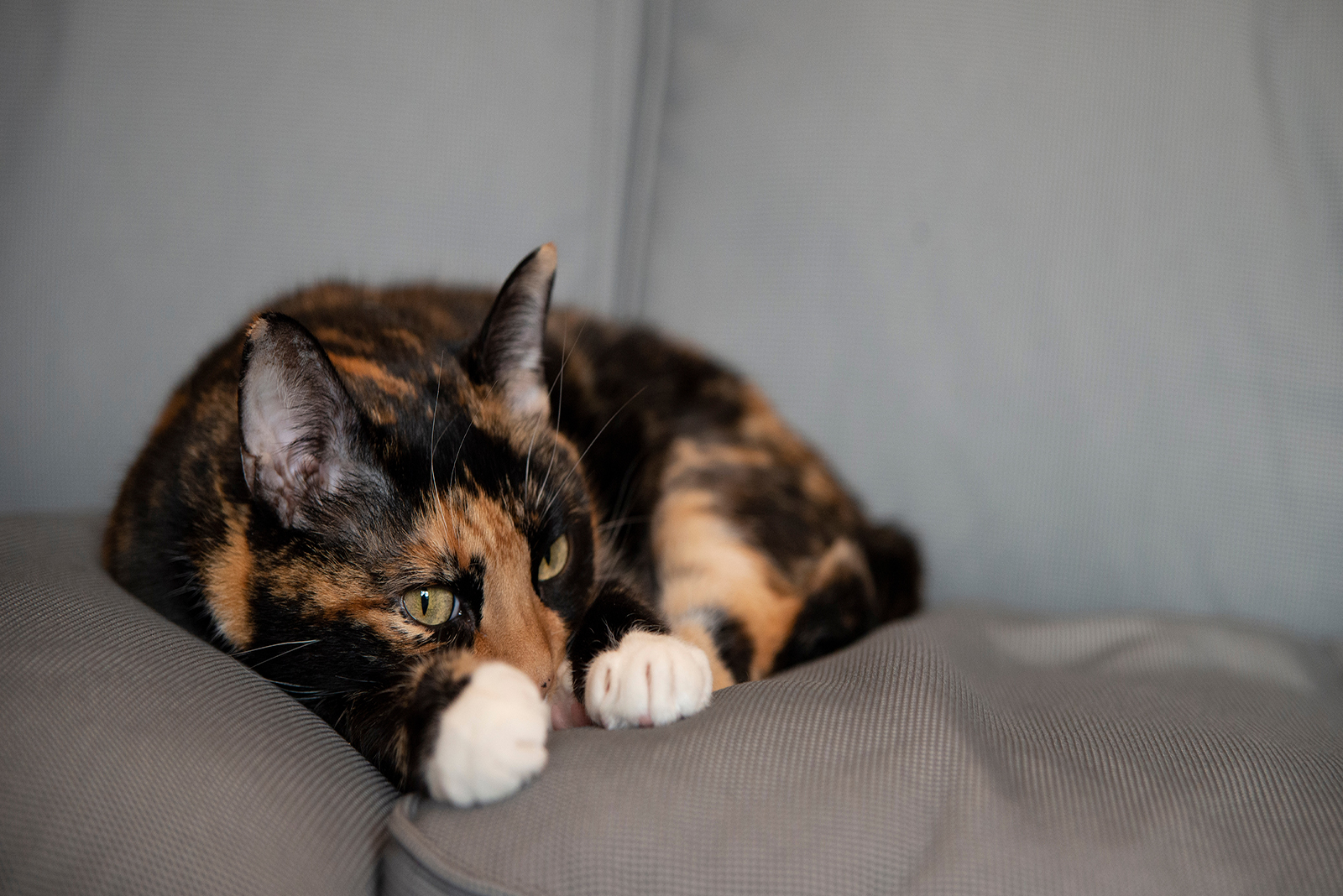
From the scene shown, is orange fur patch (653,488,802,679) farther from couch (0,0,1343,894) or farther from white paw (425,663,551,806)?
white paw (425,663,551,806)

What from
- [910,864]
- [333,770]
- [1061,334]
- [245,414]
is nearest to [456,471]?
[245,414]

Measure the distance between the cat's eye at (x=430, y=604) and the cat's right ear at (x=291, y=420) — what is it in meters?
0.13

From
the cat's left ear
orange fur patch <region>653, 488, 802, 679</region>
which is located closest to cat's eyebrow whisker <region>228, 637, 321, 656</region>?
the cat's left ear

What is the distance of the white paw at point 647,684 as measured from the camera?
2.71 feet

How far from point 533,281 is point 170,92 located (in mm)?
975

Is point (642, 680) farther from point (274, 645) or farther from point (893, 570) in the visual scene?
point (893, 570)

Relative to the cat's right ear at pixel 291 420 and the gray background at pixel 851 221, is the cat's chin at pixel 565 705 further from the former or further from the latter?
the gray background at pixel 851 221

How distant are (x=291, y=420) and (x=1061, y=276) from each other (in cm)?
115

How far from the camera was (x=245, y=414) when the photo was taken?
0.80 m

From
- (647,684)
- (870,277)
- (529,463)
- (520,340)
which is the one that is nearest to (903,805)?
(647,684)

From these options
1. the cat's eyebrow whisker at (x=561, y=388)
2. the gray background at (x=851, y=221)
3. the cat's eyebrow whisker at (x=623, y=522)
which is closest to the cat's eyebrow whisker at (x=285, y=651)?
the cat's eyebrow whisker at (x=561, y=388)

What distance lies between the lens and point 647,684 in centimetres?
83

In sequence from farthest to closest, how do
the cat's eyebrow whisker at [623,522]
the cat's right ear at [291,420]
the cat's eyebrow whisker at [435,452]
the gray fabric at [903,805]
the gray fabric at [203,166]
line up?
the gray fabric at [203,166] → the cat's eyebrow whisker at [623,522] → the cat's eyebrow whisker at [435,452] → the cat's right ear at [291,420] → the gray fabric at [903,805]

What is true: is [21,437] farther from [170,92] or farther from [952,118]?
[952,118]
